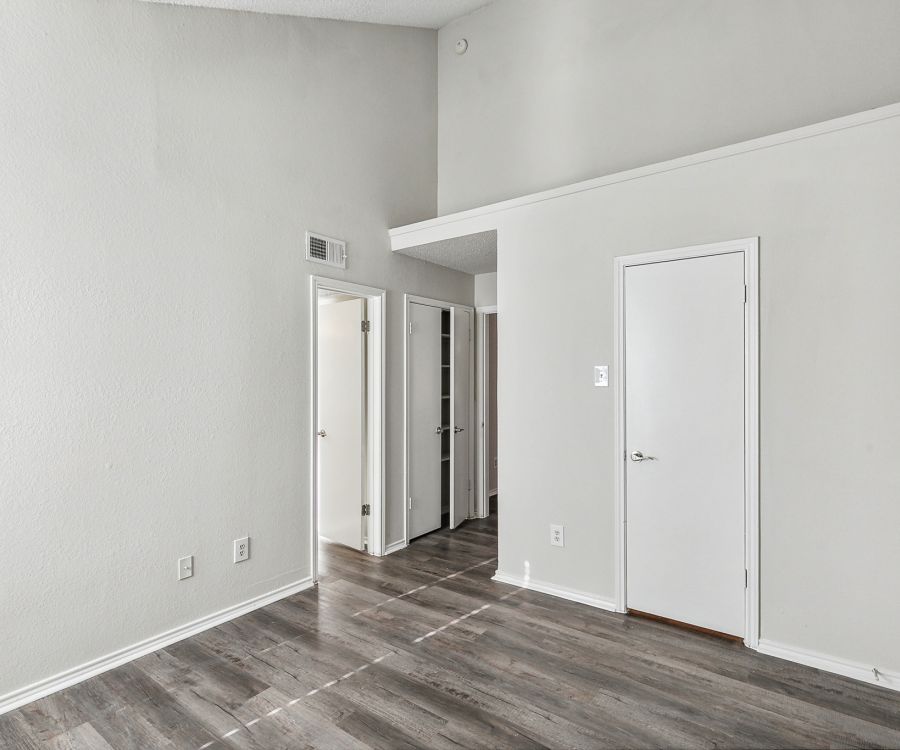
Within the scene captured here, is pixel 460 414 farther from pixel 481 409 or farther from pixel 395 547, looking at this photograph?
pixel 395 547

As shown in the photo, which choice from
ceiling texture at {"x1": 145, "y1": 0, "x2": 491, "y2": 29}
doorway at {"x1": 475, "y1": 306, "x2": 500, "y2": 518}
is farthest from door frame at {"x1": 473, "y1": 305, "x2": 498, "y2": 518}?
ceiling texture at {"x1": 145, "y1": 0, "x2": 491, "y2": 29}

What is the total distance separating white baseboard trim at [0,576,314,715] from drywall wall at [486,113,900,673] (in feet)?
6.51

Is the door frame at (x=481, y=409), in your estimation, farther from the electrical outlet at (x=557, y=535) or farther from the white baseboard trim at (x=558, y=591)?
the electrical outlet at (x=557, y=535)

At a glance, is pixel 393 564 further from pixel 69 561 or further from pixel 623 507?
pixel 69 561

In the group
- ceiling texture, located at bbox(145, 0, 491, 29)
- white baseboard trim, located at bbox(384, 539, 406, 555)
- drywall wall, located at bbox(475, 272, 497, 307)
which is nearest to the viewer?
ceiling texture, located at bbox(145, 0, 491, 29)

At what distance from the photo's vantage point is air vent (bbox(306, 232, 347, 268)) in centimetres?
364

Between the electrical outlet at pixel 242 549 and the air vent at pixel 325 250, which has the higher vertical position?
the air vent at pixel 325 250

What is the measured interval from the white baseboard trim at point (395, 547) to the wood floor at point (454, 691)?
1.01m

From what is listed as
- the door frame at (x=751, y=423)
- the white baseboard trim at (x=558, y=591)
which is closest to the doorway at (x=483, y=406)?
the white baseboard trim at (x=558, y=591)

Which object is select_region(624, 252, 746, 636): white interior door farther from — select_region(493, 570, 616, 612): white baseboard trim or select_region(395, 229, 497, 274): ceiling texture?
select_region(395, 229, 497, 274): ceiling texture

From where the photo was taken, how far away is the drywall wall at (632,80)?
9.96 feet

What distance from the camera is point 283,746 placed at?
208 centimetres

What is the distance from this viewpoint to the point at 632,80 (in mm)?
3689

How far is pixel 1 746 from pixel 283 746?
1105 millimetres
